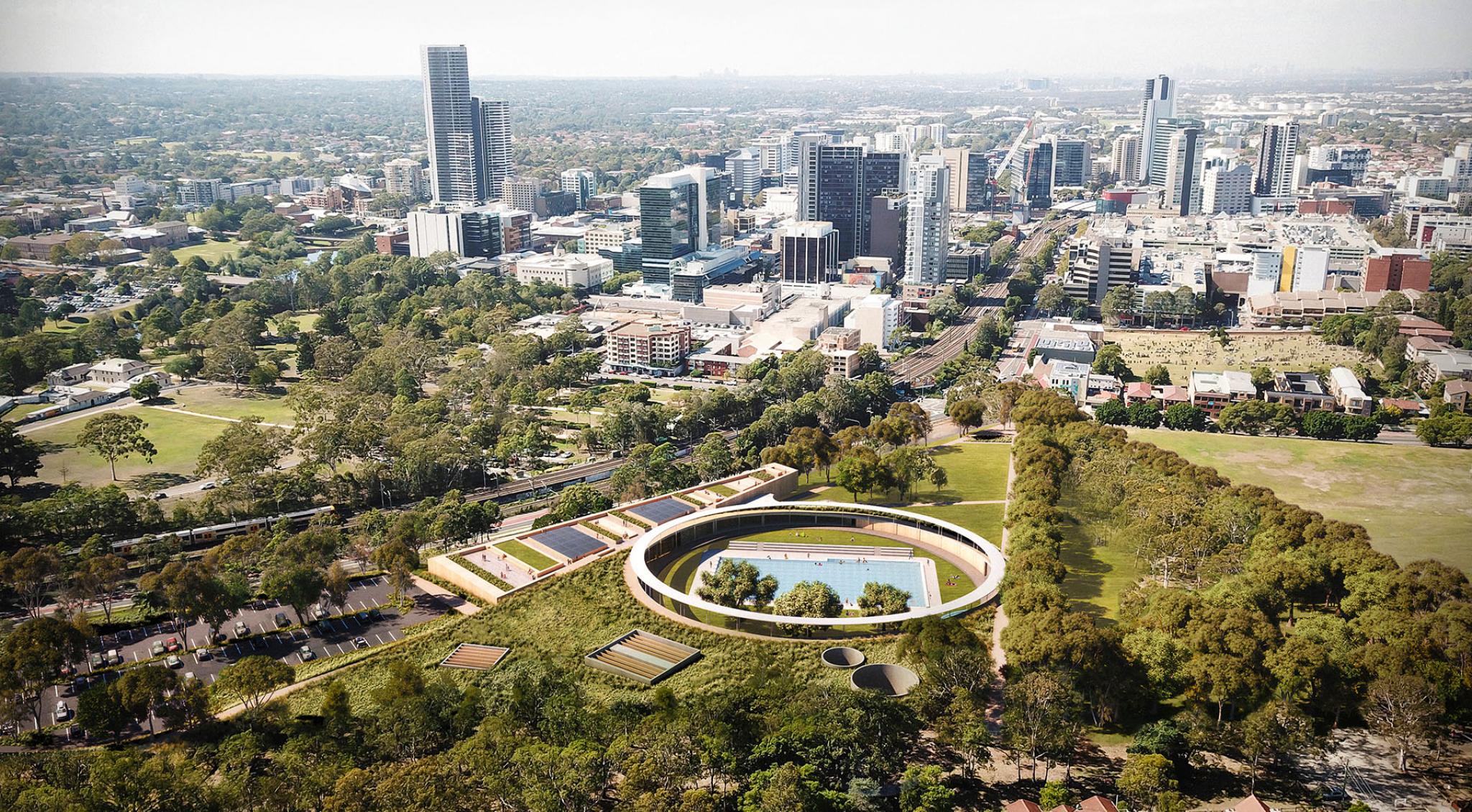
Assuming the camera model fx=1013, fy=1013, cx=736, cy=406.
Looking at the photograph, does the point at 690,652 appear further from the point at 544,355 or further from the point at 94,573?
the point at 544,355

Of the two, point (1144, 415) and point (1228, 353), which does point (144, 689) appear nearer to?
point (1144, 415)

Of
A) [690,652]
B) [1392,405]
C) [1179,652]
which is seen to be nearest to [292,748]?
[690,652]

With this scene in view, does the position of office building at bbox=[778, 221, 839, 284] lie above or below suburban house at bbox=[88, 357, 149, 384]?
above

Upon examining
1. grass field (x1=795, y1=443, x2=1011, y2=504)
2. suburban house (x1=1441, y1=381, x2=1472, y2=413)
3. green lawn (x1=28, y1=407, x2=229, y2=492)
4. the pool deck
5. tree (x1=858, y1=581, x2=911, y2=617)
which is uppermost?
suburban house (x1=1441, y1=381, x2=1472, y2=413)

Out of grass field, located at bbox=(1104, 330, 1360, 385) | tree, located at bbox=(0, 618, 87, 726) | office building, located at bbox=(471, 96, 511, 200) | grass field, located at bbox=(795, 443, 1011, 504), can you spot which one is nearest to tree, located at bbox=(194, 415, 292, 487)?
tree, located at bbox=(0, 618, 87, 726)

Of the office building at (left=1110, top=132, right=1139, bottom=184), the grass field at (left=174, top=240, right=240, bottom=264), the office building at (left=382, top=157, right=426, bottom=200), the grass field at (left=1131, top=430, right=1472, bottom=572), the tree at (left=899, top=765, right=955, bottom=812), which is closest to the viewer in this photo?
the tree at (left=899, top=765, right=955, bottom=812)

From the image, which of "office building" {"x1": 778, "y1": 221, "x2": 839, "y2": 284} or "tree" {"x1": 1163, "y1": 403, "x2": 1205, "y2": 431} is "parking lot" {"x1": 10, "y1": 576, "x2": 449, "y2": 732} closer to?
"tree" {"x1": 1163, "y1": 403, "x2": 1205, "y2": 431}
